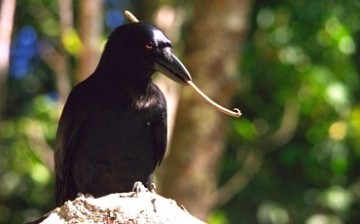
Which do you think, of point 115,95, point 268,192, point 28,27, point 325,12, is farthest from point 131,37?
point 28,27

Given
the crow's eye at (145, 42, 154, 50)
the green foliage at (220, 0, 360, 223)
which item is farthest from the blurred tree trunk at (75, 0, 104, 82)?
the crow's eye at (145, 42, 154, 50)

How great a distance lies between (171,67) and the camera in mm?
3566

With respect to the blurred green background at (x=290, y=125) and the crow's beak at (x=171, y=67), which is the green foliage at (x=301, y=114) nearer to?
the blurred green background at (x=290, y=125)

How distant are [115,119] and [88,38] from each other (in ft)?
9.05

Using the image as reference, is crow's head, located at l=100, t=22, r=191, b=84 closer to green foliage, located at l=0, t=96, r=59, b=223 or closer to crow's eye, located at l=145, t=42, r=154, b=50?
crow's eye, located at l=145, t=42, r=154, b=50

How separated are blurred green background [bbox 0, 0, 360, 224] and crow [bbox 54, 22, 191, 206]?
4.02 m

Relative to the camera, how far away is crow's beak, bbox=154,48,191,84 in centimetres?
349

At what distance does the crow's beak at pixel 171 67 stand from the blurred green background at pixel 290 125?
4.40m

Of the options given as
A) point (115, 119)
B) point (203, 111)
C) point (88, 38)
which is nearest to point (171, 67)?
point (115, 119)

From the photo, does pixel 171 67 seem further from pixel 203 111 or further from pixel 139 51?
pixel 203 111

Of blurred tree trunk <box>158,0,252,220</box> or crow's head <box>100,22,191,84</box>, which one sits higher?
crow's head <box>100,22,191,84</box>

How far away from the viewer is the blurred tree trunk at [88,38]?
254 inches

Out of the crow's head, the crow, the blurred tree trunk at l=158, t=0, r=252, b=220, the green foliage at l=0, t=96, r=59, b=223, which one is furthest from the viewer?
the green foliage at l=0, t=96, r=59, b=223

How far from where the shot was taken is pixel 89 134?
12.9 feet
